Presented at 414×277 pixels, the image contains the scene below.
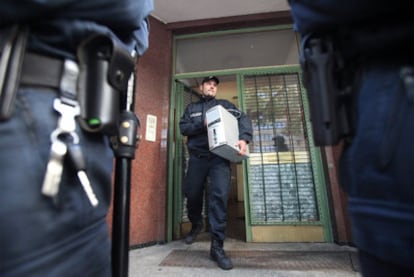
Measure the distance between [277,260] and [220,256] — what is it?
42cm

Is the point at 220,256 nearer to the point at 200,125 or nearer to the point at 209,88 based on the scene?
the point at 200,125

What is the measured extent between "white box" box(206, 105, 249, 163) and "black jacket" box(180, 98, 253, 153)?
124 millimetres

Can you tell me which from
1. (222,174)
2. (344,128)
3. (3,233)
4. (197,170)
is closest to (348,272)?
(222,174)

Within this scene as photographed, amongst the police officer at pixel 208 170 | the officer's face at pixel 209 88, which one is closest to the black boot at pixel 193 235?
the police officer at pixel 208 170

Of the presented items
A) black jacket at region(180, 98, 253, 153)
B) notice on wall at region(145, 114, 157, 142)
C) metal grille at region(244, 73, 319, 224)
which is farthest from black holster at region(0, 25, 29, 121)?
metal grille at region(244, 73, 319, 224)

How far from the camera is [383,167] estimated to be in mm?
291

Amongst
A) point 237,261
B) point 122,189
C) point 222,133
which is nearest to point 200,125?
point 222,133

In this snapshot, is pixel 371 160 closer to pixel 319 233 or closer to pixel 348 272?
pixel 348 272

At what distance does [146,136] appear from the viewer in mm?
2115

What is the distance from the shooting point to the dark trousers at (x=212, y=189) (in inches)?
61.1

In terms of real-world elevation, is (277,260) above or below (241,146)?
below

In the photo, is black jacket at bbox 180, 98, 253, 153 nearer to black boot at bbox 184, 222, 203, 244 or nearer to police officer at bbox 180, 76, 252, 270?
police officer at bbox 180, 76, 252, 270

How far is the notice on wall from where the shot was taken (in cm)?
214

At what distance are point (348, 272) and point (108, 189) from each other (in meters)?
1.50
